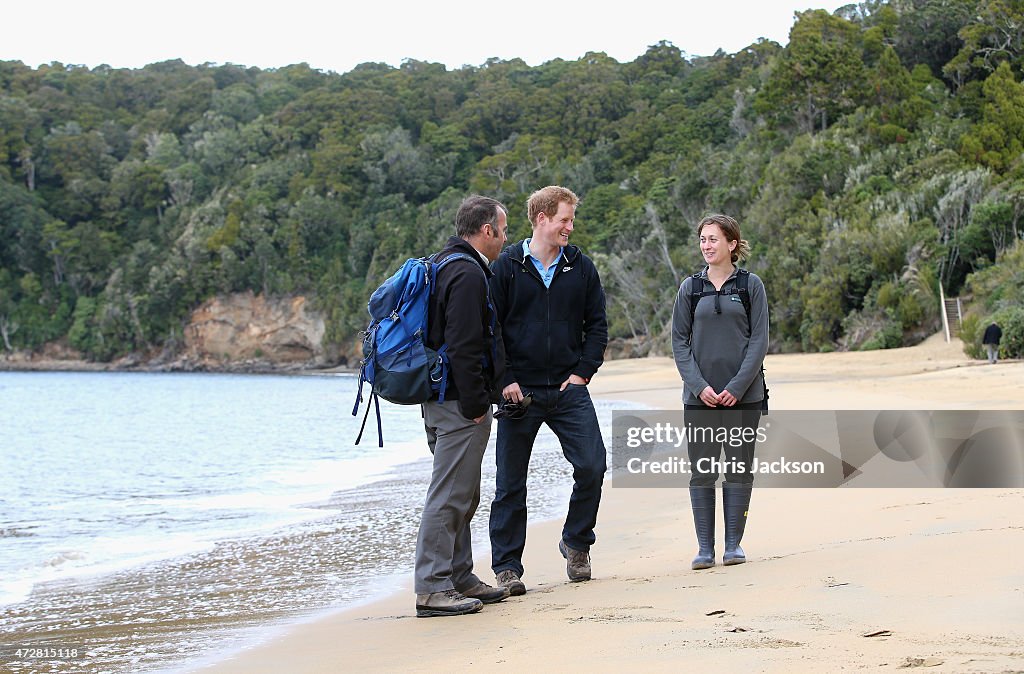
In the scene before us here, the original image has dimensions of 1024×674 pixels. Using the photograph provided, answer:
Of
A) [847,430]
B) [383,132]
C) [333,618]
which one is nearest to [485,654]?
[333,618]

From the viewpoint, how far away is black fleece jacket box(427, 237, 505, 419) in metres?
4.00

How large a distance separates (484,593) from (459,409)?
32.2 inches

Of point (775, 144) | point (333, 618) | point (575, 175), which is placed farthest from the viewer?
point (575, 175)

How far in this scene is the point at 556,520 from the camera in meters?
7.03

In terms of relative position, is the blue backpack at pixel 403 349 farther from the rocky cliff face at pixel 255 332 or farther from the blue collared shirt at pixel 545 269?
the rocky cliff face at pixel 255 332

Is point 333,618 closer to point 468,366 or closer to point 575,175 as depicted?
point 468,366

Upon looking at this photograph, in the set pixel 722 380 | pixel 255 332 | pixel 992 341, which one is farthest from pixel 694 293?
pixel 255 332

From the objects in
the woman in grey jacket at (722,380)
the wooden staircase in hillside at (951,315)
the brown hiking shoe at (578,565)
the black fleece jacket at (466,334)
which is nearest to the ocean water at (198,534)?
the brown hiking shoe at (578,565)

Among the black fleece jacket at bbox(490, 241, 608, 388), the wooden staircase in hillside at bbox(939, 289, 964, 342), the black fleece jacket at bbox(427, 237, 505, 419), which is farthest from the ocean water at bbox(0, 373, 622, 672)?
the wooden staircase in hillside at bbox(939, 289, 964, 342)

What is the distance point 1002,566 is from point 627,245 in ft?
156

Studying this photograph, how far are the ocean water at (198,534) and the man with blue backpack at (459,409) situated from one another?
2.59 feet

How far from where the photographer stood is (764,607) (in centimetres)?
331

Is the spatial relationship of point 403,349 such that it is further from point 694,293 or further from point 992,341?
point 992,341

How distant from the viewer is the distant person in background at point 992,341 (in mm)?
18312
